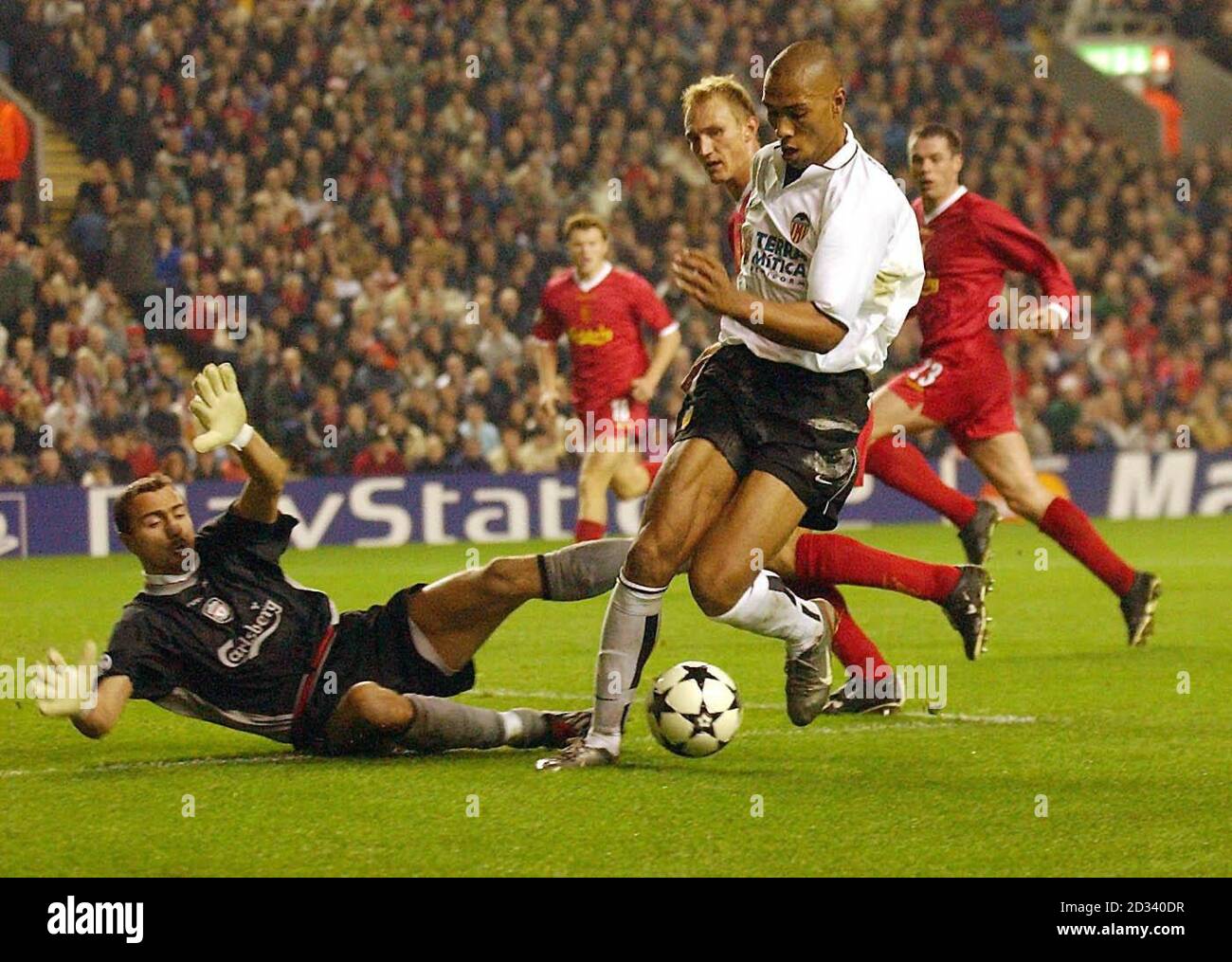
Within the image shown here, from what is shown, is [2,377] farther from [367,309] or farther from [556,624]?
[556,624]

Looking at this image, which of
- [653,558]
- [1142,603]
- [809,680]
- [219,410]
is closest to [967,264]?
[1142,603]

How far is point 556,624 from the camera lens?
402 inches

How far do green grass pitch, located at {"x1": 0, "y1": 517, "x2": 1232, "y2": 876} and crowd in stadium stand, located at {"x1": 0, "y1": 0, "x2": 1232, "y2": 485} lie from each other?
7005 millimetres

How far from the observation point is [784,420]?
601 centimetres

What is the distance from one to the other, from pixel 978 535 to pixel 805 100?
12.8 feet

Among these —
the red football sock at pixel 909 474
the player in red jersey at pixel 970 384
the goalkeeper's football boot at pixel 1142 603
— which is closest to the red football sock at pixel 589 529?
the player in red jersey at pixel 970 384

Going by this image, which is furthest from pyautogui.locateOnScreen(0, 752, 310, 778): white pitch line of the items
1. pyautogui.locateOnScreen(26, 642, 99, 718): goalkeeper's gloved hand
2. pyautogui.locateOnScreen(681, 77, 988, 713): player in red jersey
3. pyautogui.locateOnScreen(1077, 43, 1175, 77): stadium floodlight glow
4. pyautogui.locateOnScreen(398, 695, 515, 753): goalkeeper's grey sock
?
pyautogui.locateOnScreen(1077, 43, 1175, 77): stadium floodlight glow

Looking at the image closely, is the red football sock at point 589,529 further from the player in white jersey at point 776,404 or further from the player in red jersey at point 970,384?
the player in white jersey at point 776,404

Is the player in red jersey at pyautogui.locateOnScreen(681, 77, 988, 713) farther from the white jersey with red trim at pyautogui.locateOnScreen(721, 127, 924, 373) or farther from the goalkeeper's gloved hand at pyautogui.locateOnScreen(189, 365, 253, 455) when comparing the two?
the goalkeeper's gloved hand at pyautogui.locateOnScreen(189, 365, 253, 455)

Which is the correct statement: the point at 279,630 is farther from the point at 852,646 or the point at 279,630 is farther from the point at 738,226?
the point at 852,646

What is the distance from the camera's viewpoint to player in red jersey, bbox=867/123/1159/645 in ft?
29.2

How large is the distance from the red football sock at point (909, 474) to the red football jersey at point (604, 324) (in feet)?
12.0

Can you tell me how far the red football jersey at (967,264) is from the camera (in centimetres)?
930
